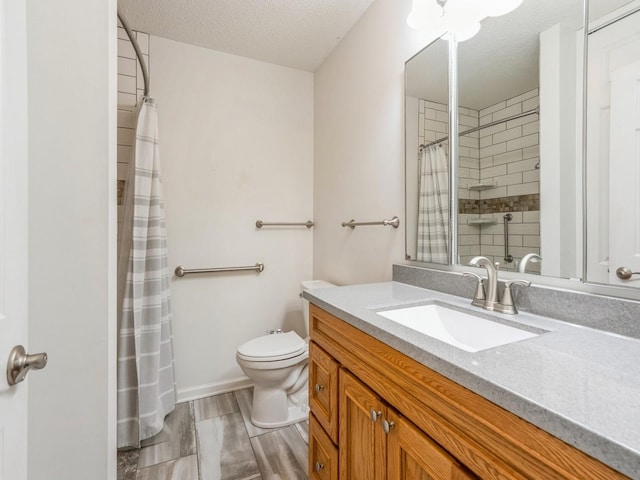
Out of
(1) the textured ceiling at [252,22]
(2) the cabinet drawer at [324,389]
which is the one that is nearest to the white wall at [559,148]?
(2) the cabinet drawer at [324,389]

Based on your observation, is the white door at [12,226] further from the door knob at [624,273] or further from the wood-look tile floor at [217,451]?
the door knob at [624,273]

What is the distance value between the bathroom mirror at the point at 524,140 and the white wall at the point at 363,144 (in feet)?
1.15

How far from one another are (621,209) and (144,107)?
2105 millimetres

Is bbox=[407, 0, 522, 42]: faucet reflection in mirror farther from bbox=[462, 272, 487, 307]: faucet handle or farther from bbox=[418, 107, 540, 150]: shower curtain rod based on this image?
bbox=[462, 272, 487, 307]: faucet handle

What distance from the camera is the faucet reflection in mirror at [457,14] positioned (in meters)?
1.10

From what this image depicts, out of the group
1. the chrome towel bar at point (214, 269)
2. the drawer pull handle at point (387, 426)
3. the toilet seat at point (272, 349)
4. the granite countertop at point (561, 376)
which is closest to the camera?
the granite countertop at point (561, 376)

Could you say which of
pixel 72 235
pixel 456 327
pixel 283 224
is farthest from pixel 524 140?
pixel 283 224

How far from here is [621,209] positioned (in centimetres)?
80

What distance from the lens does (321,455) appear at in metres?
1.15

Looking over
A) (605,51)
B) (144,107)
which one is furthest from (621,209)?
(144,107)

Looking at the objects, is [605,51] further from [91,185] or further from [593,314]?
[91,185]

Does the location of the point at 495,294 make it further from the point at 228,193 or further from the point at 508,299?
the point at 228,193

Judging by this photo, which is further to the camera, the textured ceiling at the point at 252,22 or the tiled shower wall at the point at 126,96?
the tiled shower wall at the point at 126,96

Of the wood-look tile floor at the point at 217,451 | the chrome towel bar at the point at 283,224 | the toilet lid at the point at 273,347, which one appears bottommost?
the wood-look tile floor at the point at 217,451
